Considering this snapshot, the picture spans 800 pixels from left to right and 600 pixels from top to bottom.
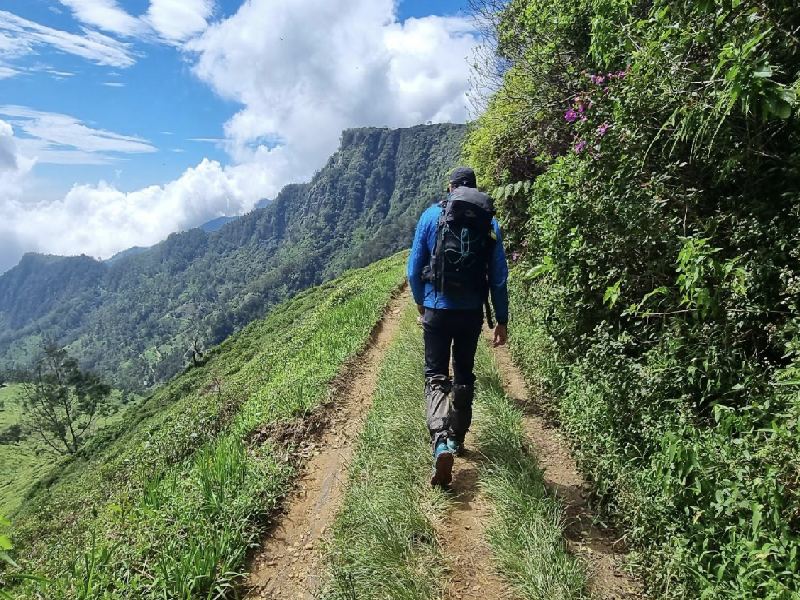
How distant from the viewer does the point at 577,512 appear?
160 inches

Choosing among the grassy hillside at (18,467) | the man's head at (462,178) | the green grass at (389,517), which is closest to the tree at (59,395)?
the grassy hillside at (18,467)

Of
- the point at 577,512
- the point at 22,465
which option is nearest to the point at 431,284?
the point at 577,512

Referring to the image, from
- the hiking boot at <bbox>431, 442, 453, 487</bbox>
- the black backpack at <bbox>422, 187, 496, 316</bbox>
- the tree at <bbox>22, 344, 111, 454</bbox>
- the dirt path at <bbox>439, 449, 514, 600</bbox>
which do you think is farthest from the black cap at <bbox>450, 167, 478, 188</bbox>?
the tree at <bbox>22, 344, 111, 454</bbox>

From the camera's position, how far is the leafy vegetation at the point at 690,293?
2734 mm

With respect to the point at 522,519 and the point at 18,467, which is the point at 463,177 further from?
the point at 18,467

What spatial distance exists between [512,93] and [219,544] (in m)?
10.4

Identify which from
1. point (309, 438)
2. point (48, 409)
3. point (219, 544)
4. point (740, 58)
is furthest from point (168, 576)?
point (48, 409)

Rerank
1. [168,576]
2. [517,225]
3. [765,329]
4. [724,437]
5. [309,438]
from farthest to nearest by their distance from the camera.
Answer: [517,225] → [309,438] → [168,576] → [765,329] → [724,437]

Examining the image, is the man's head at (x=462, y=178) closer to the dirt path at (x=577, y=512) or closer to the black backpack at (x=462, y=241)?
the black backpack at (x=462, y=241)

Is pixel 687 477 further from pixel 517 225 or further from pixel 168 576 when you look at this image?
pixel 517 225

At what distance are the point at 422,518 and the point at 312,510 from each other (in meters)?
1.38

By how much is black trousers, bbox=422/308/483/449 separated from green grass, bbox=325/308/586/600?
18.7 inches

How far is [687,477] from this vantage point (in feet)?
10.0

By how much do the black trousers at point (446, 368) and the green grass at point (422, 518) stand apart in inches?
18.7
